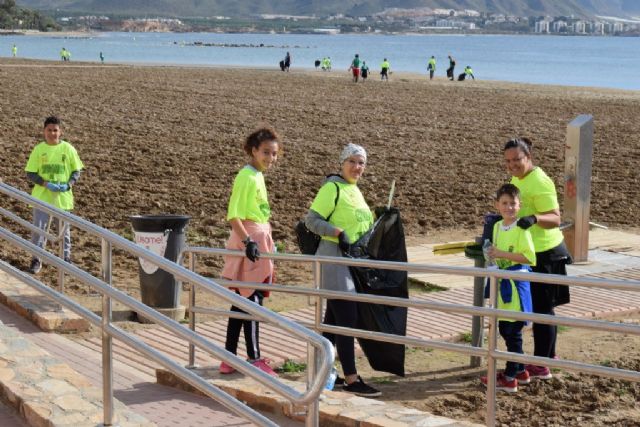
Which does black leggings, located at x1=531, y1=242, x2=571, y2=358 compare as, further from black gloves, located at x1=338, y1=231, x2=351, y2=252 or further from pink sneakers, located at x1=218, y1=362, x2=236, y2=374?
pink sneakers, located at x1=218, y1=362, x2=236, y2=374

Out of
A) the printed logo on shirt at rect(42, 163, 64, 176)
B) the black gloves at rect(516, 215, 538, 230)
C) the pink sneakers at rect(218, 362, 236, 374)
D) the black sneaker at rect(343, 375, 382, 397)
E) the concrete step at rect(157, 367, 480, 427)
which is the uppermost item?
the black gloves at rect(516, 215, 538, 230)

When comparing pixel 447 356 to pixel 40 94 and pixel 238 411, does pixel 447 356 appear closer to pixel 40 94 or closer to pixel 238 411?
pixel 238 411

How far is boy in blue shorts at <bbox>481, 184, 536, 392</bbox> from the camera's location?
7977 millimetres

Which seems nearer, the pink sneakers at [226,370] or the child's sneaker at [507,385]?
the pink sneakers at [226,370]

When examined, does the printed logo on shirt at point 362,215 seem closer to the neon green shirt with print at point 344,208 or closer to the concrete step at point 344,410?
the neon green shirt with print at point 344,208

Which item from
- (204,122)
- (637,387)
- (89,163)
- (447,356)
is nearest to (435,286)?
(447,356)

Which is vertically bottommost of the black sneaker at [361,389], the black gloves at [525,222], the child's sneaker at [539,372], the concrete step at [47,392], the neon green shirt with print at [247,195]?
the child's sneaker at [539,372]

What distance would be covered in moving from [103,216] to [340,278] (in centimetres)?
744

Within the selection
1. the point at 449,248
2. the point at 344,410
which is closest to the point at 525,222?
the point at 344,410

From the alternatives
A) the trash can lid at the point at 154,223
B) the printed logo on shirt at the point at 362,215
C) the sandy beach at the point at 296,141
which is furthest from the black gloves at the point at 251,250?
the sandy beach at the point at 296,141

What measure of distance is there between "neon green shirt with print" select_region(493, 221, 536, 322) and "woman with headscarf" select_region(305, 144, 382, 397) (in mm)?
889

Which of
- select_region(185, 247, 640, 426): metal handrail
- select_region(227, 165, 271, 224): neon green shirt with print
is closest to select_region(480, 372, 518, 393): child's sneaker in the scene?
select_region(185, 247, 640, 426): metal handrail

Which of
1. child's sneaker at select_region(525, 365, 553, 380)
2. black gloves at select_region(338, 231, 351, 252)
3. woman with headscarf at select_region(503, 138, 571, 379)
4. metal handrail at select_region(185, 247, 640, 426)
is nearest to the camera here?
metal handrail at select_region(185, 247, 640, 426)

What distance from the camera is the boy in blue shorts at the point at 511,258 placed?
798 centimetres
